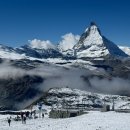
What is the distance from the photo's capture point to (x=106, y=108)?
134m

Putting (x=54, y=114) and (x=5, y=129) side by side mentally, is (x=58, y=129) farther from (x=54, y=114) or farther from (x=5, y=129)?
(x=54, y=114)

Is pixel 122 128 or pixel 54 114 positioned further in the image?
pixel 54 114

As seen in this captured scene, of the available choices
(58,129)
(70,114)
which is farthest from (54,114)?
(58,129)

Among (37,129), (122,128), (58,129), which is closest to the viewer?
(122,128)

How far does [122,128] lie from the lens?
230 ft

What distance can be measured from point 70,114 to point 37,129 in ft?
168

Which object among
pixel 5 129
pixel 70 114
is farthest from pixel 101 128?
pixel 70 114

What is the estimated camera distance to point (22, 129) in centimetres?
8356

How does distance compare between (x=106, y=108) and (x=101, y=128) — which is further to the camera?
(x=106, y=108)

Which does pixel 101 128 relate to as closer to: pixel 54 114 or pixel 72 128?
pixel 72 128

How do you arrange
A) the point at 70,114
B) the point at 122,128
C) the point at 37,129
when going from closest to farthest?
1. the point at 122,128
2. the point at 37,129
3. the point at 70,114

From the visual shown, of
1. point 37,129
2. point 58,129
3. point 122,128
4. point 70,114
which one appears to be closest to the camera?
point 122,128

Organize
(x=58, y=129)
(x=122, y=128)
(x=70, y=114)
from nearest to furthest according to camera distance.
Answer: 1. (x=122, y=128)
2. (x=58, y=129)
3. (x=70, y=114)

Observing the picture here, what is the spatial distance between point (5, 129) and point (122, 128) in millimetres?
25210
